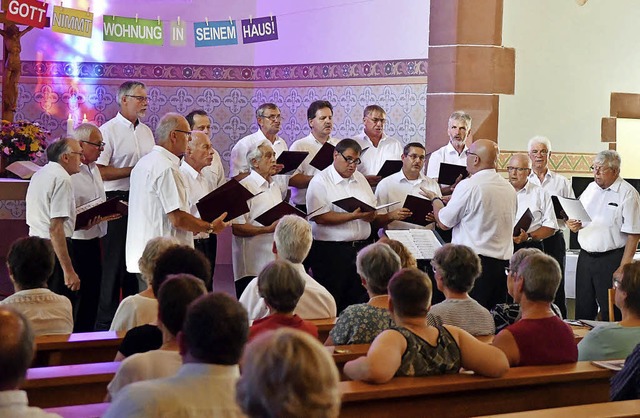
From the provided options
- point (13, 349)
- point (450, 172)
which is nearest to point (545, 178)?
point (450, 172)

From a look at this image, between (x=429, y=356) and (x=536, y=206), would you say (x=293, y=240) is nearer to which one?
(x=429, y=356)

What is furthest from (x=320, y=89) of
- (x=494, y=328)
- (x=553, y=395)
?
(x=553, y=395)

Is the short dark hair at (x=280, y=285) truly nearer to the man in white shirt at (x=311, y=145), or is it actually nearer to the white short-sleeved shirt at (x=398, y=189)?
the white short-sleeved shirt at (x=398, y=189)

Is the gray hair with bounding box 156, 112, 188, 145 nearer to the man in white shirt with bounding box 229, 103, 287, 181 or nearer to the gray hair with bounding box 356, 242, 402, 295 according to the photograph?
the man in white shirt with bounding box 229, 103, 287, 181

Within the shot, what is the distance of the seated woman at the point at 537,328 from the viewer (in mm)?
4152

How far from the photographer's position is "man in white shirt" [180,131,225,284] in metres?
6.35

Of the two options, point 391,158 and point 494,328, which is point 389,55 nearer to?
point 391,158

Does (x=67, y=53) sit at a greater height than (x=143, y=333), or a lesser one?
greater

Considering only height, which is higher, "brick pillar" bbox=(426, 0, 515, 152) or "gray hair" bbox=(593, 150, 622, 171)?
"brick pillar" bbox=(426, 0, 515, 152)

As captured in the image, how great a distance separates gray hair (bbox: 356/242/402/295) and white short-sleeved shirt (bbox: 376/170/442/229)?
2758 millimetres

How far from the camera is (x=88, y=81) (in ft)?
32.6

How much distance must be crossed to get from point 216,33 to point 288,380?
7.41 m

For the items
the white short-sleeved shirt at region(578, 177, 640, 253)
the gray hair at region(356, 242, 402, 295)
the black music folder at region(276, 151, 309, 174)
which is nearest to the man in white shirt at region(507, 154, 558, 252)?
the white short-sleeved shirt at region(578, 177, 640, 253)

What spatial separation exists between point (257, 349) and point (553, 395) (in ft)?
7.68
